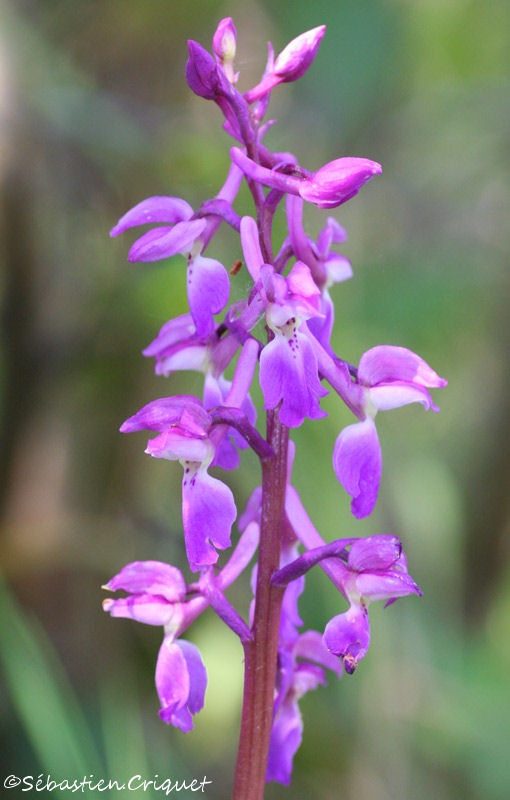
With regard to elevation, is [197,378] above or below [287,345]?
above

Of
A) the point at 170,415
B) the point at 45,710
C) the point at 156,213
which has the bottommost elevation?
the point at 45,710

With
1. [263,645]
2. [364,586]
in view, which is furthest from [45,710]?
[364,586]

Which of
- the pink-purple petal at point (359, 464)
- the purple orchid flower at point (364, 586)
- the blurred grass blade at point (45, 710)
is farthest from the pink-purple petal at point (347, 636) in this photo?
the blurred grass blade at point (45, 710)

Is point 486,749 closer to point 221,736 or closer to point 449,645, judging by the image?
point 449,645

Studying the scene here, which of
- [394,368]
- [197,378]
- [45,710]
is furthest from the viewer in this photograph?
[197,378]

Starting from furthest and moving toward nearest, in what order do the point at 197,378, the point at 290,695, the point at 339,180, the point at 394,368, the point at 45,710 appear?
the point at 197,378 < the point at 45,710 < the point at 290,695 < the point at 394,368 < the point at 339,180

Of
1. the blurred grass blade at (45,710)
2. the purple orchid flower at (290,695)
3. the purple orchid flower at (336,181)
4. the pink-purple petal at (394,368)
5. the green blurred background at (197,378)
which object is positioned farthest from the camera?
the green blurred background at (197,378)

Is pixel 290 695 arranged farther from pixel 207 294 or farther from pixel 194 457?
pixel 207 294

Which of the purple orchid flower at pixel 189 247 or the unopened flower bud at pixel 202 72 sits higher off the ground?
the unopened flower bud at pixel 202 72

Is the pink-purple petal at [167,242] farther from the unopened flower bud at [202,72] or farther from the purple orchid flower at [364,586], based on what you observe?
the purple orchid flower at [364,586]
